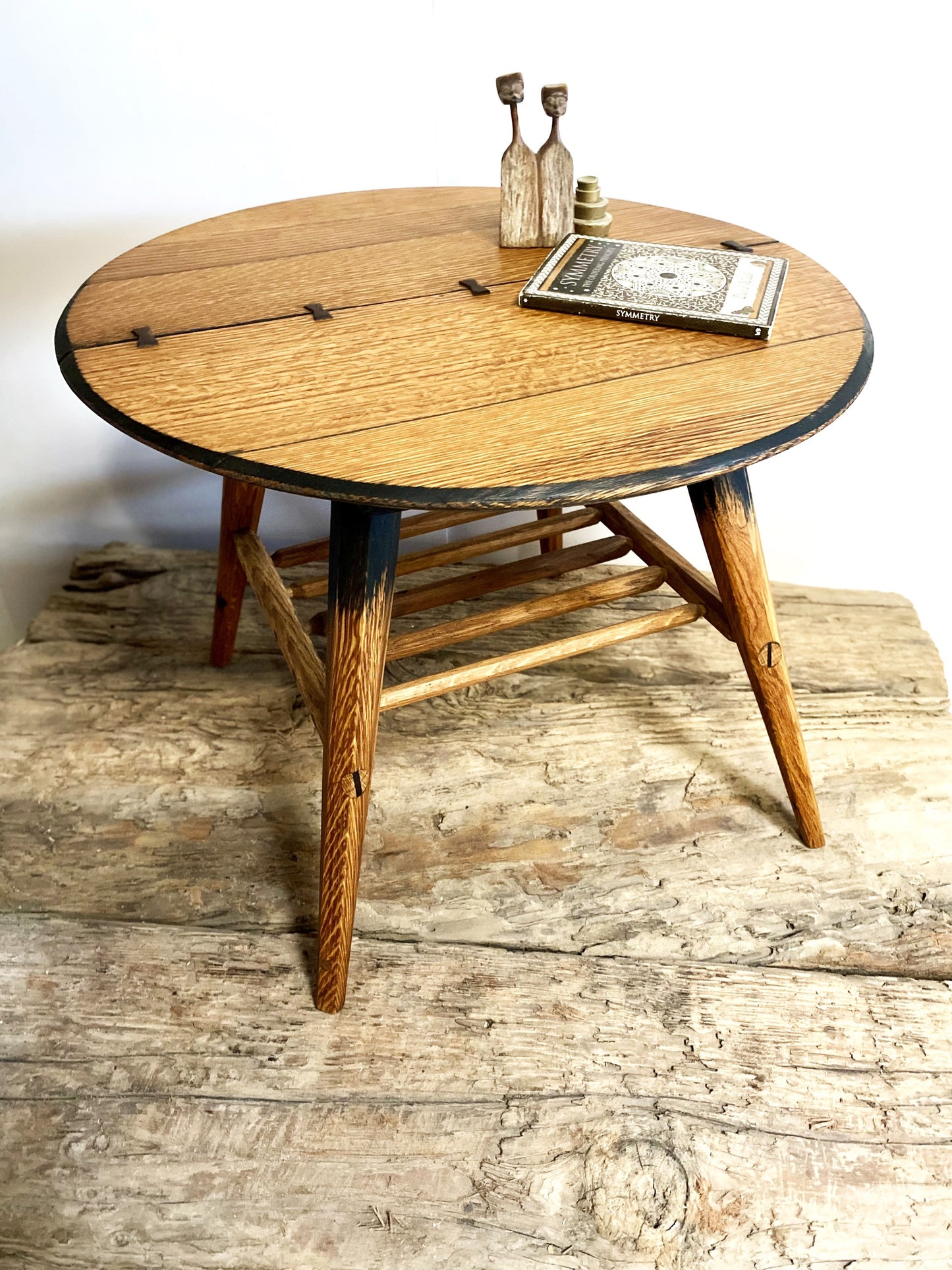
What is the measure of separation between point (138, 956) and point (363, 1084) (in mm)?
331

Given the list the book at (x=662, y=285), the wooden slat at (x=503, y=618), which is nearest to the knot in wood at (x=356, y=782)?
the wooden slat at (x=503, y=618)

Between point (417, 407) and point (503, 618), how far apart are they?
1.36 feet

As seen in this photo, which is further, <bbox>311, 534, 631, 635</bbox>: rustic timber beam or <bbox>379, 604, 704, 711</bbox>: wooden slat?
<bbox>311, 534, 631, 635</bbox>: rustic timber beam

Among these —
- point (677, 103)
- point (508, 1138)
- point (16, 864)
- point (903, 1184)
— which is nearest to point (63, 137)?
point (677, 103)

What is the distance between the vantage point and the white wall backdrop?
1521 millimetres

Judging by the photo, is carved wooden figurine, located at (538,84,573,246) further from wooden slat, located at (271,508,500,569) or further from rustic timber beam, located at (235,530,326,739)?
rustic timber beam, located at (235,530,326,739)

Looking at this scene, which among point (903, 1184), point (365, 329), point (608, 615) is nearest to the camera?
point (903, 1184)

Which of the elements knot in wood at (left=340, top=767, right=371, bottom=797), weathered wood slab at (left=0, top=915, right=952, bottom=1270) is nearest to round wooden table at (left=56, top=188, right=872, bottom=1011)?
knot in wood at (left=340, top=767, right=371, bottom=797)

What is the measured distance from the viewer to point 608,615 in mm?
1807

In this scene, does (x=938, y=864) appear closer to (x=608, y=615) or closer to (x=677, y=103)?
(x=608, y=615)

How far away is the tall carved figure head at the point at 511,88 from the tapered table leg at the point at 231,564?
1.92 ft

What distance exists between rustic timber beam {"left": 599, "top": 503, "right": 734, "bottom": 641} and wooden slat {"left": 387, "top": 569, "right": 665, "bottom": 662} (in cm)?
A: 9

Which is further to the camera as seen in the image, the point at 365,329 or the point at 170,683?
the point at 170,683

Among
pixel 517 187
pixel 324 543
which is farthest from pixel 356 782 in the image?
pixel 517 187
